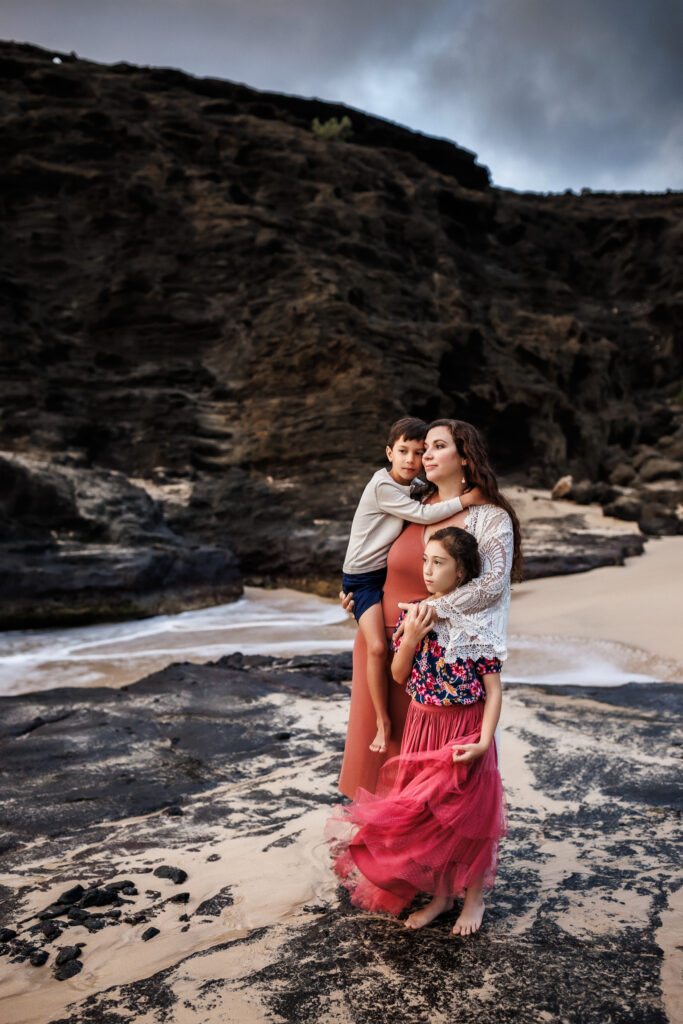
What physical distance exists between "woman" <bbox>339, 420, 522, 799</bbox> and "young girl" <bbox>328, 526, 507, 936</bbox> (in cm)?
7

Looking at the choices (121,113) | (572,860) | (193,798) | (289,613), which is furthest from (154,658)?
(121,113)

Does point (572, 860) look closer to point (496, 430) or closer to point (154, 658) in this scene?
point (154, 658)

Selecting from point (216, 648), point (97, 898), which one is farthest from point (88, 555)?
point (97, 898)

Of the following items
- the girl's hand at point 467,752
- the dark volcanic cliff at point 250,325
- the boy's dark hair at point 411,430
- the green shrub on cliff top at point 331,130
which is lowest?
the girl's hand at point 467,752

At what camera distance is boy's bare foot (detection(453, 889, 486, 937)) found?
7.89 feet

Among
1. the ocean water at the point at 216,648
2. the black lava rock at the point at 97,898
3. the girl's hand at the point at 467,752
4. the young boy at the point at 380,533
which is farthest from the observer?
the ocean water at the point at 216,648

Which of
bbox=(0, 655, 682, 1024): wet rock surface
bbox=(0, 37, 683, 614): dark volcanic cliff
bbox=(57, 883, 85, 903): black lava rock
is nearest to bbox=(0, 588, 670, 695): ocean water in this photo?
bbox=(0, 655, 682, 1024): wet rock surface

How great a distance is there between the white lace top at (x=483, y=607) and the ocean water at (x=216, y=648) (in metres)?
4.00

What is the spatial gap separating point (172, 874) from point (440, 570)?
1.64 metres

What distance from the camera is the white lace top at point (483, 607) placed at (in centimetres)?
248

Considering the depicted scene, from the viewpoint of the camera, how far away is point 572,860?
9.74 feet

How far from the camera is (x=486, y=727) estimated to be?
2408mm

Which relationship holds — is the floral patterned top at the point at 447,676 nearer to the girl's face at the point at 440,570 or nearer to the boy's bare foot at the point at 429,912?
the girl's face at the point at 440,570

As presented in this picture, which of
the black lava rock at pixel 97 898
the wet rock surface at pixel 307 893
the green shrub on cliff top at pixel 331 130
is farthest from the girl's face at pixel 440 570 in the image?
the green shrub on cliff top at pixel 331 130
